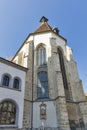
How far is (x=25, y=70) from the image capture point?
13.8 meters

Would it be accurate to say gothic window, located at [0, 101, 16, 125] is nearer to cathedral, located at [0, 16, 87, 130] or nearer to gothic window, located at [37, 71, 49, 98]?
cathedral, located at [0, 16, 87, 130]

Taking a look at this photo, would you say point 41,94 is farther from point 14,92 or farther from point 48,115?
point 14,92

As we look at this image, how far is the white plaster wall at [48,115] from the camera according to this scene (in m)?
11.7

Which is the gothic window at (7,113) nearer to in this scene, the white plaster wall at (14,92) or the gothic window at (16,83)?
the white plaster wall at (14,92)

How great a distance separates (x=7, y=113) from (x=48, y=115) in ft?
14.1

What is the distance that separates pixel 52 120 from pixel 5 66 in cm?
742

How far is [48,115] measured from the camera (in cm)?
1209

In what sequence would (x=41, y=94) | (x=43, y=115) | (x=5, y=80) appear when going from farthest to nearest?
(x=41, y=94) < (x=43, y=115) < (x=5, y=80)

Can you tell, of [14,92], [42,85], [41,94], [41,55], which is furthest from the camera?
[41,55]

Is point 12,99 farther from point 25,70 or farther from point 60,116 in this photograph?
point 60,116

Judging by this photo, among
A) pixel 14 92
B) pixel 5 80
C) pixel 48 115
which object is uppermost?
pixel 5 80

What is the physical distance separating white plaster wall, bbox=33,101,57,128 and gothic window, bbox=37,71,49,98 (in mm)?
1149

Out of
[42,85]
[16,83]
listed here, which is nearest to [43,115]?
[42,85]

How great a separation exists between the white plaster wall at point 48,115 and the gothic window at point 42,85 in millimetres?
1149
